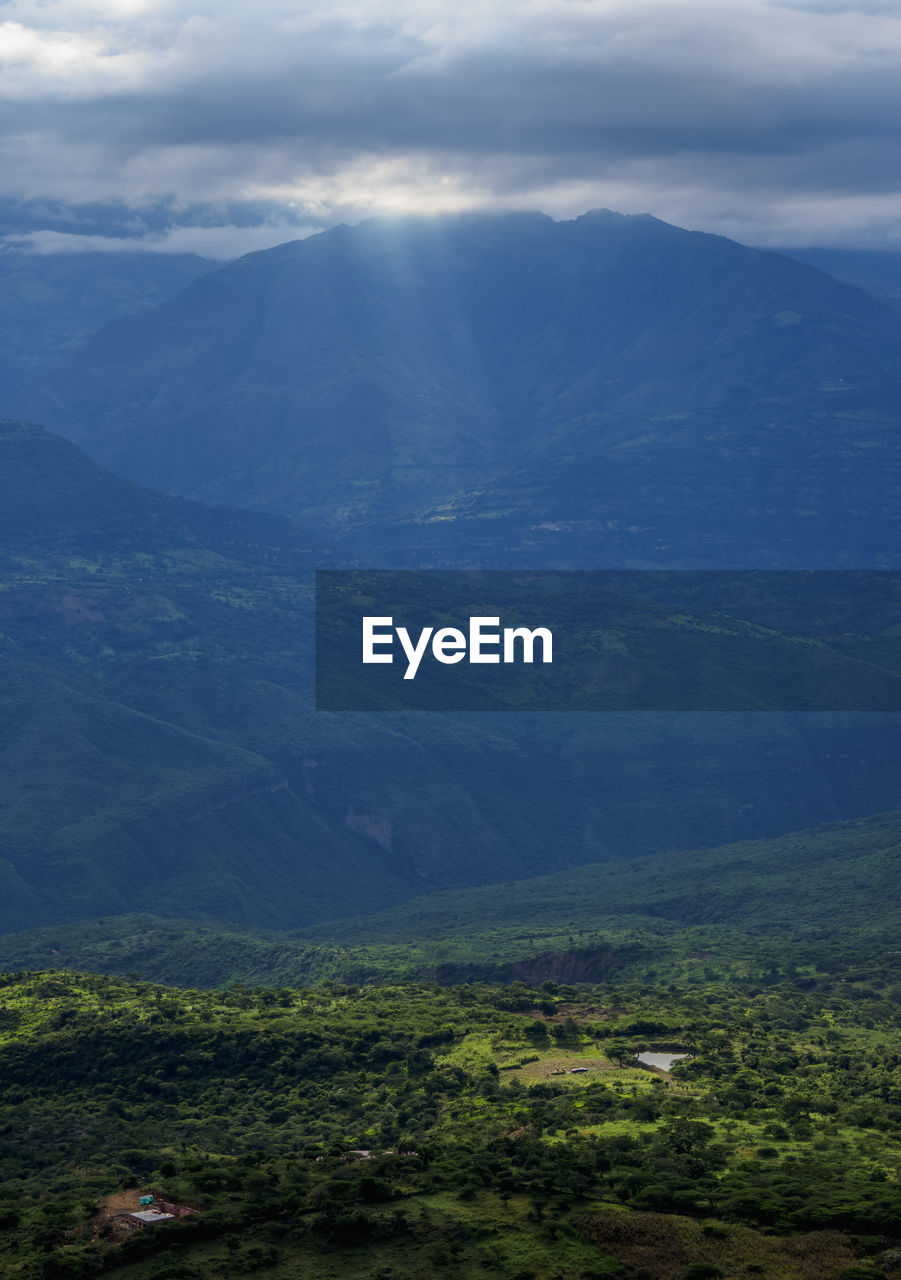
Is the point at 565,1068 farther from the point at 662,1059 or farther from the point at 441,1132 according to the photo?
the point at 441,1132

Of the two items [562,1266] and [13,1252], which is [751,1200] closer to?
[562,1266]

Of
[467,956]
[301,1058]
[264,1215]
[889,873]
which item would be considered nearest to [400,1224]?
[264,1215]

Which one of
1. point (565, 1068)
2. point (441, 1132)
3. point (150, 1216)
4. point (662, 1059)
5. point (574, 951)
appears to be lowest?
point (574, 951)

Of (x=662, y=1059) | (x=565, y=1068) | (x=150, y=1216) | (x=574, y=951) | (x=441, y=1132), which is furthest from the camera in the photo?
(x=574, y=951)

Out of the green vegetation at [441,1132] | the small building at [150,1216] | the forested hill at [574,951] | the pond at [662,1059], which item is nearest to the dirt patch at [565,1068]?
the green vegetation at [441,1132]

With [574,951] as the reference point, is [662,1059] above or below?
above

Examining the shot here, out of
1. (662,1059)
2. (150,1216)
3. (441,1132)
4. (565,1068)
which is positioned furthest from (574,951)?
(150,1216)

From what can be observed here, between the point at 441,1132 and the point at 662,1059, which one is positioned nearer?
the point at 441,1132

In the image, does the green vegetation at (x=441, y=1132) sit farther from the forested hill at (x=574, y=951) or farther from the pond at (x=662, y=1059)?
the forested hill at (x=574, y=951)
